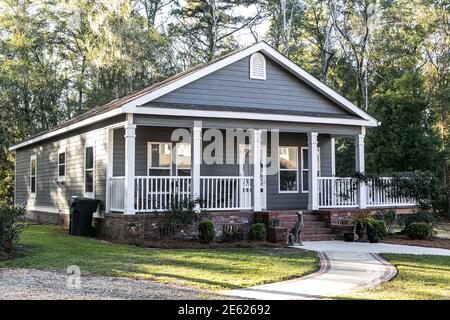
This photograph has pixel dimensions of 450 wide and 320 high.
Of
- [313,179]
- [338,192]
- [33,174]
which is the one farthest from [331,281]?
[33,174]

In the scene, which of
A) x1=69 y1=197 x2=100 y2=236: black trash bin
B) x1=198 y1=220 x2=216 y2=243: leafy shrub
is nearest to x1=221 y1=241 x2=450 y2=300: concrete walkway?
x1=198 y1=220 x2=216 y2=243: leafy shrub

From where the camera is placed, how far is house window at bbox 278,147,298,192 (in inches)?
747

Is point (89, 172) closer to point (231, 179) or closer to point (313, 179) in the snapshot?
point (231, 179)

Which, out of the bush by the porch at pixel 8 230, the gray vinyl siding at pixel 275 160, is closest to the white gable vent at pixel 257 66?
the gray vinyl siding at pixel 275 160

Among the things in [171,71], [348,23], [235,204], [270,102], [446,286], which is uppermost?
[348,23]

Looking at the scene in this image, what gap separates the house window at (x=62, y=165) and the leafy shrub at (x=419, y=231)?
1233cm

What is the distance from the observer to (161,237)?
1444 cm

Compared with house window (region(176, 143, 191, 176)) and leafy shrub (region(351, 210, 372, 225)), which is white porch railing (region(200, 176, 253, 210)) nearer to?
house window (region(176, 143, 191, 176))

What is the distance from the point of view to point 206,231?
14109 millimetres

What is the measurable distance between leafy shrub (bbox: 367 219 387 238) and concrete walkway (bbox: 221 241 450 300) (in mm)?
798

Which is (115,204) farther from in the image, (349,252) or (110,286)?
(110,286)

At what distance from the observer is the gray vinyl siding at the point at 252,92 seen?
627 inches

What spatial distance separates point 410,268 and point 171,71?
2726 cm
